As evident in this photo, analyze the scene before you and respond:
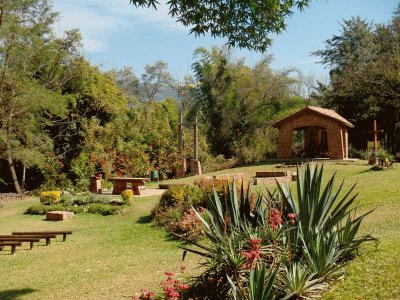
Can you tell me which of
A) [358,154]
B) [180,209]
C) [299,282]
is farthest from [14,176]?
[299,282]

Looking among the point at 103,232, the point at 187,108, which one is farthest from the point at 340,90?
the point at 103,232

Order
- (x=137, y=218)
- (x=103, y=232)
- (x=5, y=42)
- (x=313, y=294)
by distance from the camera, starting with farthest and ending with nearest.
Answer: (x=5, y=42), (x=137, y=218), (x=103, y=232), (x=313, y=294)

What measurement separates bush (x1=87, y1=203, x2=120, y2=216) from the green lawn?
349mm

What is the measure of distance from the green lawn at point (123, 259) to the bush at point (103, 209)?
35 cm

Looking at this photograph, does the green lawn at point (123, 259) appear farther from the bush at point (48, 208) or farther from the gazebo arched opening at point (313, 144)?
the gazebo arched opening at point (313, 144)

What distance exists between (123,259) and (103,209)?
6101 millimetres

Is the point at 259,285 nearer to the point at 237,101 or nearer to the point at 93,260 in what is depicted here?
the point at 93,260

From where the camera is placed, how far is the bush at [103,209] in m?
15.3

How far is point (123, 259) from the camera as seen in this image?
960 cm

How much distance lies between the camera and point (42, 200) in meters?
17.3

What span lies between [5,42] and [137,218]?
12.2 m

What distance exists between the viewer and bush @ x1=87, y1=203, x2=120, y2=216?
15.3m

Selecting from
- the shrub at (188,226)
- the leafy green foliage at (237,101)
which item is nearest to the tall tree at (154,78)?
the leafy green foliage at (237,101)

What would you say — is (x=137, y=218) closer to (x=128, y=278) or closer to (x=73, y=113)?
(x=128, y=278)
